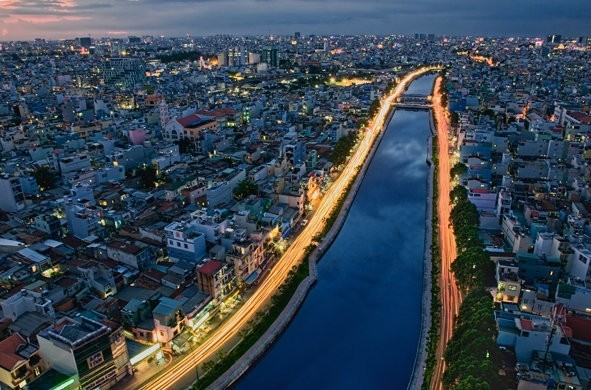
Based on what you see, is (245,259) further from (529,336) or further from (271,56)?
(271,56)

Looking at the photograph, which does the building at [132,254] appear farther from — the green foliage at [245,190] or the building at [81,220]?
the green foliage at [245,190]

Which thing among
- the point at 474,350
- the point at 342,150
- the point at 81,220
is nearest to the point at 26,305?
the point at 81,220

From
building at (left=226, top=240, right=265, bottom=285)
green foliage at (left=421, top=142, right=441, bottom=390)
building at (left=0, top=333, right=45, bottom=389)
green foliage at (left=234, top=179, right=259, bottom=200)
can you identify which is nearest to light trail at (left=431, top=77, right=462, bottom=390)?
green foliage at (left=421, top=142, right=441, bottom=390)

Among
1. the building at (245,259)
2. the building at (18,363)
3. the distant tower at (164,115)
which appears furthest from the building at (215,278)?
the distant tower at (164,115)

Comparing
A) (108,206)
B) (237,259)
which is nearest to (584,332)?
(237,259)

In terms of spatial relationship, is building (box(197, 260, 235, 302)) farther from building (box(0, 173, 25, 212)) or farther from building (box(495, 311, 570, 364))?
building (box(0, 173, 25, 212))

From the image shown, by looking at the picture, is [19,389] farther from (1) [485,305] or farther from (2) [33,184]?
(2) [33,184]
